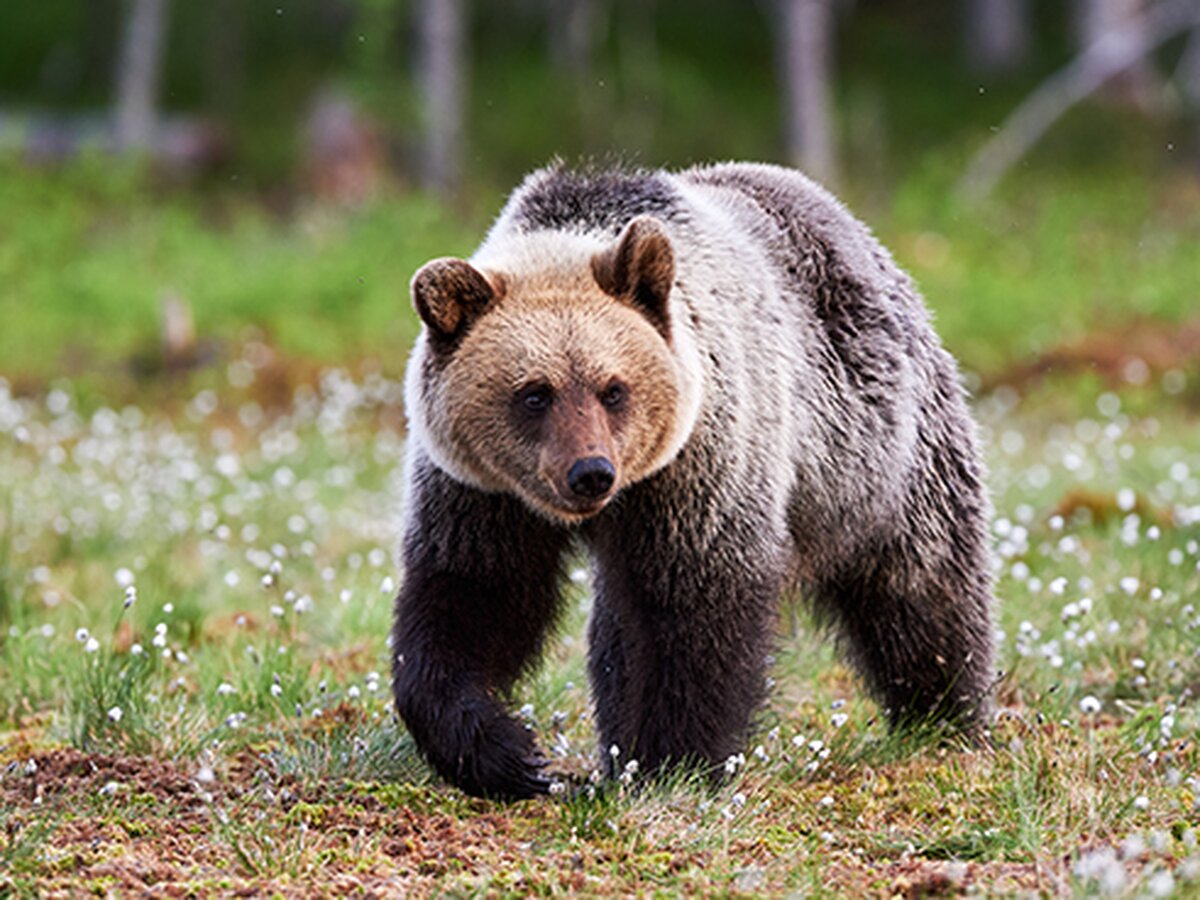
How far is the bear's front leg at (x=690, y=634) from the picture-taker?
4.64m

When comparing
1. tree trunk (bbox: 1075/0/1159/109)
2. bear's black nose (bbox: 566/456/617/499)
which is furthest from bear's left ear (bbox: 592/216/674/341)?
tree trunk (bbox: 1075/0/1159/109)

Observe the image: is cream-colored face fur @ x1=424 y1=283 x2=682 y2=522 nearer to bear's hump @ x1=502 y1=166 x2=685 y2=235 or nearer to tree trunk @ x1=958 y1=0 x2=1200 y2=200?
bear's hump @ x1=502 y1=166 x2=685 y2=235

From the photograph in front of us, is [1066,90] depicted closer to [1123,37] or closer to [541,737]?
[1123,37]

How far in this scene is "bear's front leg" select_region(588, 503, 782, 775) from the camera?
15.2 ft

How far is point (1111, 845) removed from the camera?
4.04 metres

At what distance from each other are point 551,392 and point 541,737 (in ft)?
4.77

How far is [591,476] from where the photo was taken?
13.9ft

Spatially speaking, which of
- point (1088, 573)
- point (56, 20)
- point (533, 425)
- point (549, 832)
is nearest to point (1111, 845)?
point (549, 832)

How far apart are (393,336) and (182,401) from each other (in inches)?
80.2

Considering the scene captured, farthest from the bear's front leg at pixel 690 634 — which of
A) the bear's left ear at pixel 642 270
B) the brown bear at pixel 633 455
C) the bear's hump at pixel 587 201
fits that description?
the bear's hump at pixel 587 201

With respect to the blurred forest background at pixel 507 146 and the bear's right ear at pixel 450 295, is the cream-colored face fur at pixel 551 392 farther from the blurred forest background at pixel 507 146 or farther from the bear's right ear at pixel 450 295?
the blurred forest background at pixel 507 146

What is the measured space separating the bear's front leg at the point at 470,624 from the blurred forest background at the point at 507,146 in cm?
722

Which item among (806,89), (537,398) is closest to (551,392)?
(537,398)

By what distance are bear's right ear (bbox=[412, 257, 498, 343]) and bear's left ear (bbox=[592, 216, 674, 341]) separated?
33 centimetres
